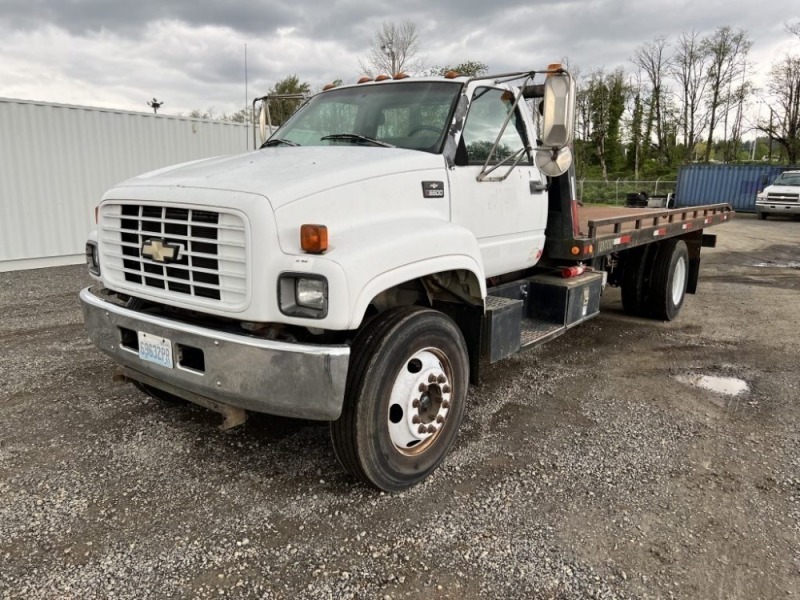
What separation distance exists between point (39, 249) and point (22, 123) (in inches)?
86.3

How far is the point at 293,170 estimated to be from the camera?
10.3 ft

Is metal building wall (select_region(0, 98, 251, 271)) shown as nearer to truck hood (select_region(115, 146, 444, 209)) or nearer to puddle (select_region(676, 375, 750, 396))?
truck hood (select_region(115, 146, 444, 209))

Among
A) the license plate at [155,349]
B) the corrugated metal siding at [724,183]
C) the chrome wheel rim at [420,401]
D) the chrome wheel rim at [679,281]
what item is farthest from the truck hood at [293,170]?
the corrugated metal siding at [724,183]

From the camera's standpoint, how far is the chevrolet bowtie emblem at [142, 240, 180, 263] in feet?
9.78

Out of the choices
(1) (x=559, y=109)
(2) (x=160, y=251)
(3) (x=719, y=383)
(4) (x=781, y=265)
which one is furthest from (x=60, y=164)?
(4) (x=781, y=265)

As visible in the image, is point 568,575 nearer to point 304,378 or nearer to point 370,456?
point 370,456

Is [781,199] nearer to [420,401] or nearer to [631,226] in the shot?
[631,226]

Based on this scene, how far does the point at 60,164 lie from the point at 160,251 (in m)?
9.46

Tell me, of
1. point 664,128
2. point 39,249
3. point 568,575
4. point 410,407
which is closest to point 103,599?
point 410,407

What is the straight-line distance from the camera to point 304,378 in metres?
2.68

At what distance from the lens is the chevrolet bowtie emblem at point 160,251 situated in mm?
2980

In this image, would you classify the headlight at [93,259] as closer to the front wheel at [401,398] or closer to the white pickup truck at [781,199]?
the front wheel at [401,398]

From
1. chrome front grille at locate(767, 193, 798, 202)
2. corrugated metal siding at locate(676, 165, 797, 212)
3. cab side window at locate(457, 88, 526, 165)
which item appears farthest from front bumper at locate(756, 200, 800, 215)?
cab side window at locate(457, 88, 526, 165)

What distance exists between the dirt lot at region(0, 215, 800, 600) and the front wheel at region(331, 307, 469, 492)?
0.21 metres
